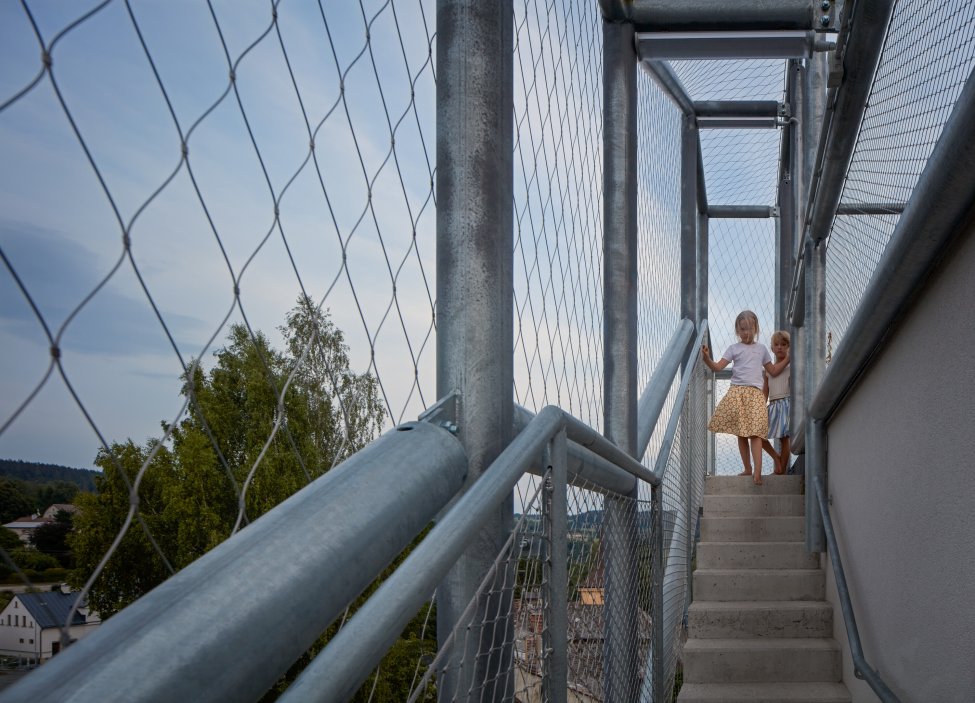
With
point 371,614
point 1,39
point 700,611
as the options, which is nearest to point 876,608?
point 700,611

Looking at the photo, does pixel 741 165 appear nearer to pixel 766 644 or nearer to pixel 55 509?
pixel 766 644

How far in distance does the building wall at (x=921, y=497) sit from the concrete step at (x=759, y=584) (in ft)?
3.09

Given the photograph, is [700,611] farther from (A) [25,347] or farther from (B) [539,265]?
(A) [25,347]

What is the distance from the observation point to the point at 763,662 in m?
3.64

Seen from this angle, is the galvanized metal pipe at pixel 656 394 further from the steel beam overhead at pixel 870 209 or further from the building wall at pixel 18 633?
the building wall at pixel 18 633

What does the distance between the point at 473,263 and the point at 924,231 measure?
987 millimetres

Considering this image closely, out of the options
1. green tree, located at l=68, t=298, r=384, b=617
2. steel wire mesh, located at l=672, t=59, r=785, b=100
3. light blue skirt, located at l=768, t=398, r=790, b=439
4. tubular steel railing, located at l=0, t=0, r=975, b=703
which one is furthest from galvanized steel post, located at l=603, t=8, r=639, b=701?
light blue skirt, located at l=768, t=398, r=790, b=439

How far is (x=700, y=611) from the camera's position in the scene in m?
3.91

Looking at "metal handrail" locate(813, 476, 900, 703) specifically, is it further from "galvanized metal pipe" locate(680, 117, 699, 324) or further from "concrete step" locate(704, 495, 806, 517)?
"galvanized metal pipe" locate(680, 117, 699, 324)

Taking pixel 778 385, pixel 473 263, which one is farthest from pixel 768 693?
pixel 778 385

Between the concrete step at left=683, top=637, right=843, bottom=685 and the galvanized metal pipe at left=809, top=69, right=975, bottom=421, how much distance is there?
1.40m

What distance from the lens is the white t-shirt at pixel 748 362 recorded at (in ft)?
20.1

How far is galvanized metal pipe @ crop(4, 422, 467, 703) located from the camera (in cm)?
65

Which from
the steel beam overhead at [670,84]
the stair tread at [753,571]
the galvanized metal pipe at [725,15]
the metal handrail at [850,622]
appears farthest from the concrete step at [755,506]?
the galvanized metal pipe at [725,15]
